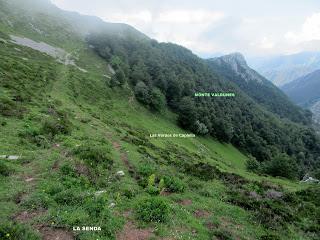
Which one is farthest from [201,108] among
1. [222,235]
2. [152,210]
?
[152,210]

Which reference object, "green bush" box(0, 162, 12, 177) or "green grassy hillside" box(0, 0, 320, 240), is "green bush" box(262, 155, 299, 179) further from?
"green bush" box(0, 162, 12, 177)

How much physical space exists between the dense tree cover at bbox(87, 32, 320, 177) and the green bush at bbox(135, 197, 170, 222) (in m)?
70.1

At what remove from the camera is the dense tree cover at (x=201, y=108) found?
9975cm

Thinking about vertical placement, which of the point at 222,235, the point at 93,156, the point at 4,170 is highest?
the point at 222,235

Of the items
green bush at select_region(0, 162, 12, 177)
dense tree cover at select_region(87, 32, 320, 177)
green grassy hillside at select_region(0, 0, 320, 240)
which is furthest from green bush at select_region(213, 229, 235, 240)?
dense tree cover at select_region(87, 32, 320, 177)

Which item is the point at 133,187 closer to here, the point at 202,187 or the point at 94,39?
the point at 202,187

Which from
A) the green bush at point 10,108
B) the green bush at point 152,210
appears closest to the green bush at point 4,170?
the green bush at point 152,210

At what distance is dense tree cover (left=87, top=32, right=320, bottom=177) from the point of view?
327ft

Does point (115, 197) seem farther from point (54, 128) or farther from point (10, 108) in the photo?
point (10, 108)

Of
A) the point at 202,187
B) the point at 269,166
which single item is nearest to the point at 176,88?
the point at 269,166

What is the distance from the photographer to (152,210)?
605 inches

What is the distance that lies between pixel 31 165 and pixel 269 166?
48.8m

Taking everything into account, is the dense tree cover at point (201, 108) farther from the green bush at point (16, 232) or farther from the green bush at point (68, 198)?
the green bush at point (16, 232)

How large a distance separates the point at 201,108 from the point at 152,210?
100042mm
